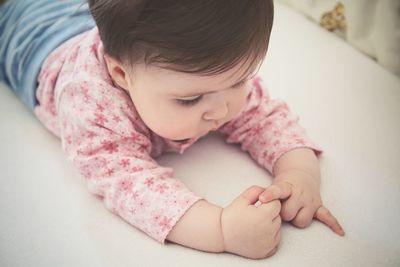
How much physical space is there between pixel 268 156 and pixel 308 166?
6 centimetres

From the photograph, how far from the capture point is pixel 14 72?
775 mm

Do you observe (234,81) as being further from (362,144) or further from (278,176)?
(362,144)

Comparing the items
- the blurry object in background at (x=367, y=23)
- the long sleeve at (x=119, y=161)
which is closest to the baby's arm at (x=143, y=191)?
the long sleeve at (x=119, y=161)

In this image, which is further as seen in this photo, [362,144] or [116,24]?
[362,144]

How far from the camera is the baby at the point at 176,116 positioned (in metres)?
0.48

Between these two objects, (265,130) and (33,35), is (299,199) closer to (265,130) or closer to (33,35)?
(265,130)

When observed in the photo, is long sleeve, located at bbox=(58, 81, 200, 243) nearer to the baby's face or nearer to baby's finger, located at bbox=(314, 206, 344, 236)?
the baby's face

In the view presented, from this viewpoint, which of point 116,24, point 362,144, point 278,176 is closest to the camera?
point 116,24

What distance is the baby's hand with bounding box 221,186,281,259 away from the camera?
51 cm

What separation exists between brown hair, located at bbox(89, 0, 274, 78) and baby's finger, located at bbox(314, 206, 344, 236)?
0.24m

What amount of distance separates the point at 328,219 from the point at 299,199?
0.05 m

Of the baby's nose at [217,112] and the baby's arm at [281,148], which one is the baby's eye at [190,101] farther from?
the baby's arm at [281,148]

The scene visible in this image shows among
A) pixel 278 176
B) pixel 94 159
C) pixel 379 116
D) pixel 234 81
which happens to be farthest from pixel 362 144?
pixel 94 159

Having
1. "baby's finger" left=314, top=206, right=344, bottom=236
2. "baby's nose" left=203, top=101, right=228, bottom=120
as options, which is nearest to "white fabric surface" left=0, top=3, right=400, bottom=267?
"baby's finger" left=314, top=206, right=344, bottom=236
